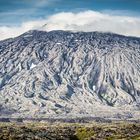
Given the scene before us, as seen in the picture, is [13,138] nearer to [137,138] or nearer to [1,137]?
[1,137]

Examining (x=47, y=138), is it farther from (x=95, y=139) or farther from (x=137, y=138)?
(x=137, y=138)

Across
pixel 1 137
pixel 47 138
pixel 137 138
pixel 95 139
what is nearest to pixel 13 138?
pixel 1 137

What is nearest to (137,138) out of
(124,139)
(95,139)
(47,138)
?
(124,139)

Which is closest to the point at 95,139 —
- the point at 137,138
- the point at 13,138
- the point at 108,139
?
the point at 108,139

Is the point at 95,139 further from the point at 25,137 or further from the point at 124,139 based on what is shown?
the point at 25,137

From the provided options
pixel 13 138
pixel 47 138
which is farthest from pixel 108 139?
pixel 13 138

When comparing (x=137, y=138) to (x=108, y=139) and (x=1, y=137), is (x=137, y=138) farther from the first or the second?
(x=1, y=137)
